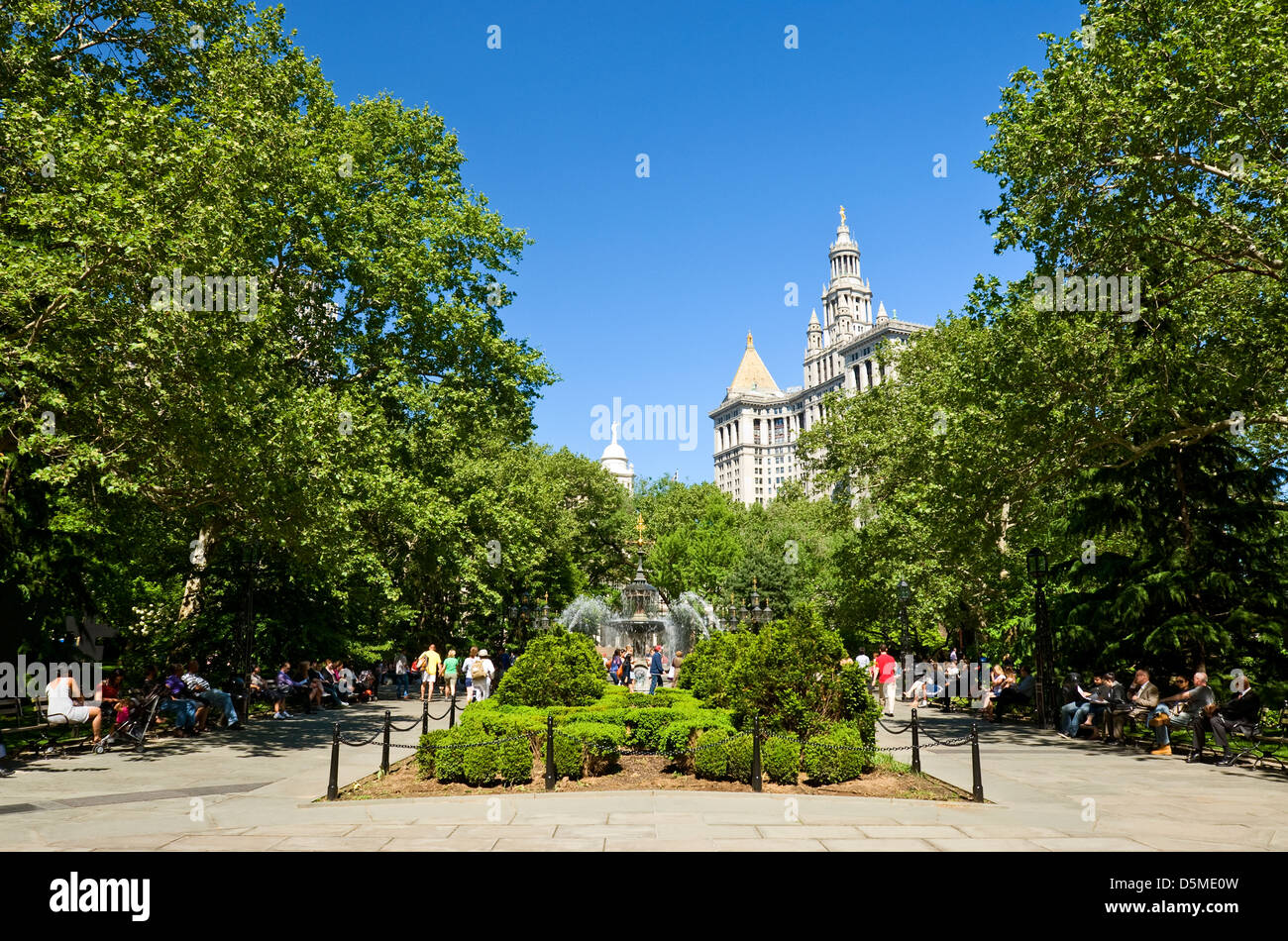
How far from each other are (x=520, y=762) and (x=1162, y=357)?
13477mm

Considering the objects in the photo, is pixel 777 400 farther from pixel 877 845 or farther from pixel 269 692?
pixel 877 845

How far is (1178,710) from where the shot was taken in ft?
49.2

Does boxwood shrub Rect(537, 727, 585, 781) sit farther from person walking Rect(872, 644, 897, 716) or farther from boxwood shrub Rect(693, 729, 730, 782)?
person walking Rect(872, 644, 897, 716)

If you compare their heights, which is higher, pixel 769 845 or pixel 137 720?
pixel 769 845

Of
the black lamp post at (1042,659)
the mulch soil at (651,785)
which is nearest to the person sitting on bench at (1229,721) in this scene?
the black lamp post at (1042,659)

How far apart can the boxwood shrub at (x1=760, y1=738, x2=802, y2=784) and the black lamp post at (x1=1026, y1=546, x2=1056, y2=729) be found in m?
10.1

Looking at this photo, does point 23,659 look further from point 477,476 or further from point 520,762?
point 477,476

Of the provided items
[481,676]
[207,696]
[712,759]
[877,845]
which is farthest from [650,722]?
[481,676]

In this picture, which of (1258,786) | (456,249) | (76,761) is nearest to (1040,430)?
(1258,786)

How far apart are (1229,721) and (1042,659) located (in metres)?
5.33

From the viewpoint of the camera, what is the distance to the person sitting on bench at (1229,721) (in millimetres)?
13375

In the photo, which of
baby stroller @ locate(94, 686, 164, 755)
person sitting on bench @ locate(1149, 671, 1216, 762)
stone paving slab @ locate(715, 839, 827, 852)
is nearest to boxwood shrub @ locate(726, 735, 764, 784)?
stone paving slab @ locate(715, 839, 827, 852)

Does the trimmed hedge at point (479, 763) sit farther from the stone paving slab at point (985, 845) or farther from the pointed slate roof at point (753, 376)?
the pointed slate roof at point (753, 376)

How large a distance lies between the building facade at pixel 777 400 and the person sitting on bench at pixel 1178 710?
151585 millimetres
